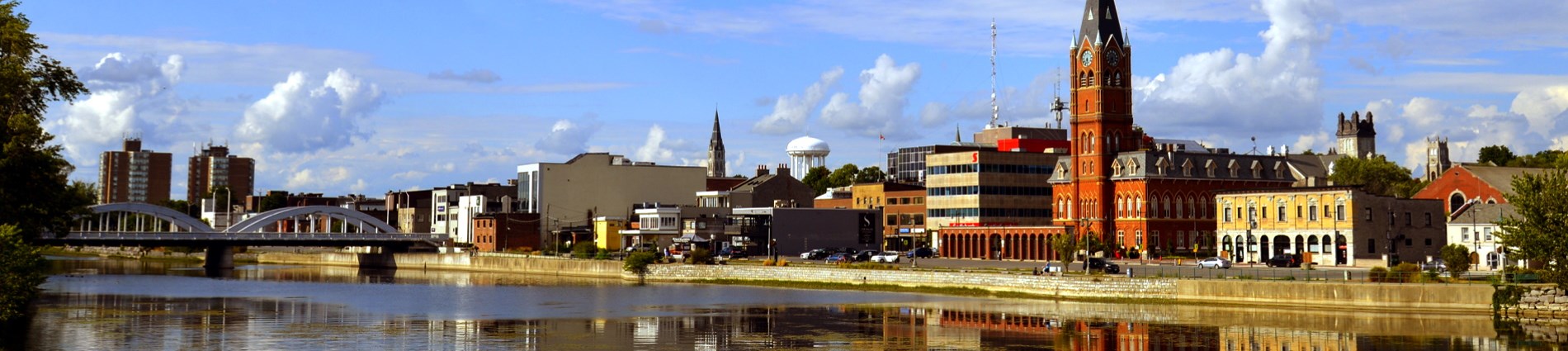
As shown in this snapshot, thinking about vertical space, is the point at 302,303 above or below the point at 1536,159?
below

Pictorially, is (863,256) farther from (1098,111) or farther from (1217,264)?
(1217,264)

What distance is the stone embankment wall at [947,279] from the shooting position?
3280 inches

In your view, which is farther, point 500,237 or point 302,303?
point 500,237

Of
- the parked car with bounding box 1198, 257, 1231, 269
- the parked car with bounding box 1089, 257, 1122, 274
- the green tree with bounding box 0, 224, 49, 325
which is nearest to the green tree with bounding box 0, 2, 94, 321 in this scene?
the green tree with bounding box 0, 224, 49, 325

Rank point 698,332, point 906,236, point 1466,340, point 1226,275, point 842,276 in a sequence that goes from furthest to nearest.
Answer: point 906,236
point 842,276
point 1226,275
point 698,332
point 1466,340

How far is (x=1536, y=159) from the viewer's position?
16562cm

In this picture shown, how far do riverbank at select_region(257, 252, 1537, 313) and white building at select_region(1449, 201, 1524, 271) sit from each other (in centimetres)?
3175

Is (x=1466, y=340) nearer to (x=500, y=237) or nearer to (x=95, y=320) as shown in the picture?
(x=95, y=320)

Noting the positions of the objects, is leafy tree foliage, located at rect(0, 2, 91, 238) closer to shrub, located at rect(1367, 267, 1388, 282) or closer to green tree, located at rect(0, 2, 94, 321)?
green tree, located at rect(0, 2, 94, 321)

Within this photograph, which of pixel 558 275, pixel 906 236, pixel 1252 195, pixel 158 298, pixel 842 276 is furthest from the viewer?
pixel 906 236

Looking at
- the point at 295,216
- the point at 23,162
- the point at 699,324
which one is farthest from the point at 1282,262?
the point at 295,216

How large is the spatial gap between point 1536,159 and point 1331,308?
106505 mm

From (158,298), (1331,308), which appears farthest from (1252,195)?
(158,298)

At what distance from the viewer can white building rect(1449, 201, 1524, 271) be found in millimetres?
102750
